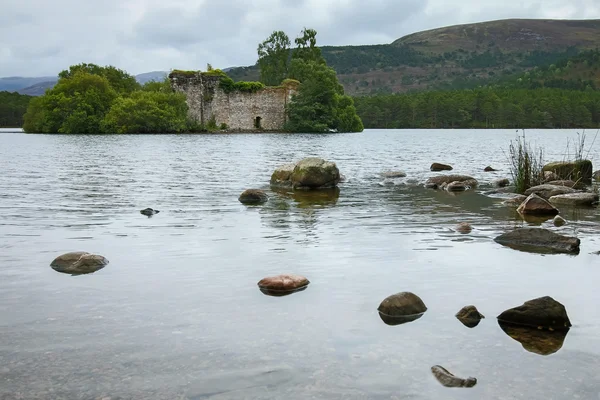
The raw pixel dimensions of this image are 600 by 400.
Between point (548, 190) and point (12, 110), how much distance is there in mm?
125907

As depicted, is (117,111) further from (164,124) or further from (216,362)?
(216,362)

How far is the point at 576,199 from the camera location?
15156 millimetres

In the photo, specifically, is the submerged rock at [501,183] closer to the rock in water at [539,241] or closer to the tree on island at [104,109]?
the rock in water at [539,241]

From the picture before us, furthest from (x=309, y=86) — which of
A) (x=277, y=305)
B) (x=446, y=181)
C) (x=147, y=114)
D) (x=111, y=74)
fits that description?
(x=277, y=305)

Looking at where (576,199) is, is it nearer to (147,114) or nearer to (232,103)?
(147,114)

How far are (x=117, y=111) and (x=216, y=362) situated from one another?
2851 inches

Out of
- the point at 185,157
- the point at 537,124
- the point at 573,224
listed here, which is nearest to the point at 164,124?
the point at 185,157

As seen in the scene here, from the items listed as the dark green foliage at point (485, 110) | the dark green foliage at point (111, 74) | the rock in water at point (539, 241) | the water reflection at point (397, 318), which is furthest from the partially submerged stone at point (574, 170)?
the dark green foliage at point (485, 110)

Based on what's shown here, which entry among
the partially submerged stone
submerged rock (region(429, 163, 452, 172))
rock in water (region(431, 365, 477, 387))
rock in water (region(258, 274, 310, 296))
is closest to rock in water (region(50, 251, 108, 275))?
rock in water (region(258, 274, 310, 296))

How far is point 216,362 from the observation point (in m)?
4.96

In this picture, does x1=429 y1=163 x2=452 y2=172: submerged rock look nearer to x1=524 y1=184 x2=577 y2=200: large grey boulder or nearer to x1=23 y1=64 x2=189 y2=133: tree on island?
x1=524 y1=184 x2=577 y2=200: large grey boulder

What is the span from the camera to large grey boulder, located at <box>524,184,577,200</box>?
1611cm

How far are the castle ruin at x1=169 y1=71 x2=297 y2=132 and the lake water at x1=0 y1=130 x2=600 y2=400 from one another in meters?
67.3

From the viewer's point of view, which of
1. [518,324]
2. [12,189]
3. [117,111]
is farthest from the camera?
[117,111]
